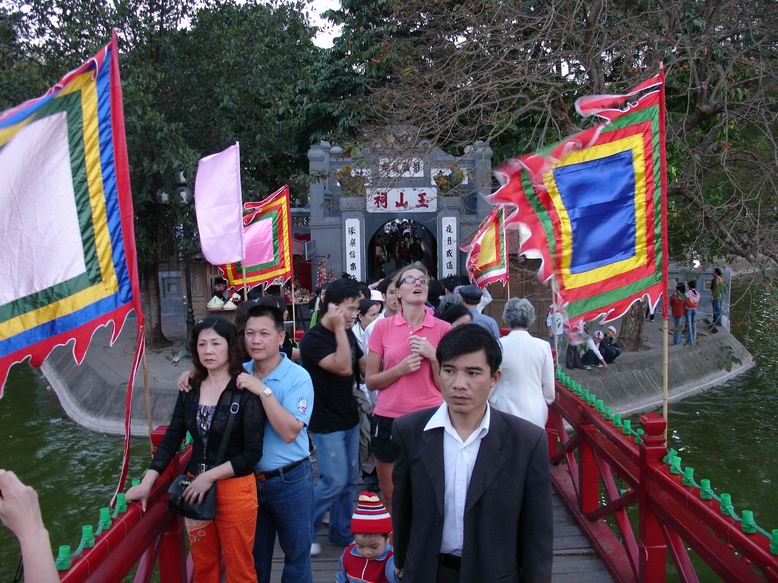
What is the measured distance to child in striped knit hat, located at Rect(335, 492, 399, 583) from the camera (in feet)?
9.84

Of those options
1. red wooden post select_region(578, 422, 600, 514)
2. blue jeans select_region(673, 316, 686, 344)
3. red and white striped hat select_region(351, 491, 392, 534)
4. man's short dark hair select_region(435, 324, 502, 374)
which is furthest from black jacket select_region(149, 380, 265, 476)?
blue jeans select_region(673, 316, 686, 344)

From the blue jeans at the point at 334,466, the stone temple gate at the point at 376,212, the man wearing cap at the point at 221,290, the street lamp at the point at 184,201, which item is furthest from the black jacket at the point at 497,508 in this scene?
the stone temple gate at the point at 376,212

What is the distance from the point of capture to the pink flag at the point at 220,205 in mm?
6234

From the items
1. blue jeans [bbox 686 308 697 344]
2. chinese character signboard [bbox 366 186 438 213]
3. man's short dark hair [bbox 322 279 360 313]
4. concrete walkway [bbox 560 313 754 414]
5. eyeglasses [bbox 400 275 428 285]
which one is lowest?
concrete walkway [bbox 560 313 754 414]

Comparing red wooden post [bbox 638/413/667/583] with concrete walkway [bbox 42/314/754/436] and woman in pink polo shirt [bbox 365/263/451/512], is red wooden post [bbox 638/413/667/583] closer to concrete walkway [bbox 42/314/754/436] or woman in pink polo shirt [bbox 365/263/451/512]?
woman in pink polo shirt [bbox 365/263/451/512]

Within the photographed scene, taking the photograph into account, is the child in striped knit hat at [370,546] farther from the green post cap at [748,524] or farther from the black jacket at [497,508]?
the green post cap at [748,524]

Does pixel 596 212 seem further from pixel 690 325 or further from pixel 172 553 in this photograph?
pixel 690 325

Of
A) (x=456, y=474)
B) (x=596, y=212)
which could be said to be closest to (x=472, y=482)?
(x=456, y=474)

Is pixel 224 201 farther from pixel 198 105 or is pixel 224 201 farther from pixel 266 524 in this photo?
pixel 198 105

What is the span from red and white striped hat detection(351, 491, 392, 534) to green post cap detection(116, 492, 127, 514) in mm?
1050

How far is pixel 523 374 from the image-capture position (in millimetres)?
4105

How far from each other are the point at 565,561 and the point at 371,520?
82.7 inches

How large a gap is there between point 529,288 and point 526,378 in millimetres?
12283

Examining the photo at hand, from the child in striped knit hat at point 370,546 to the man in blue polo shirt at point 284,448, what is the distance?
0.43 metres
